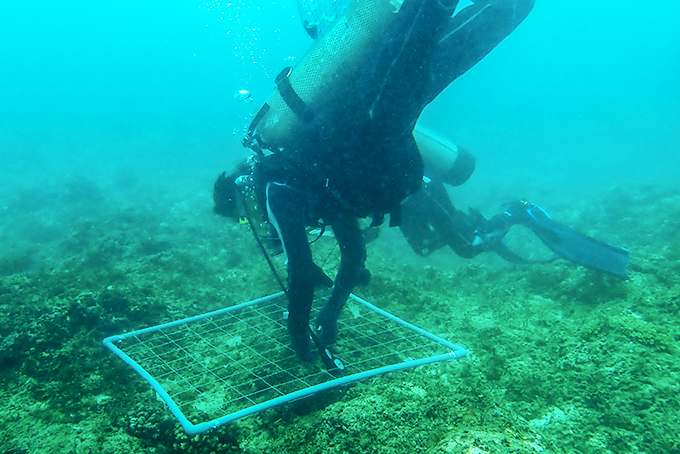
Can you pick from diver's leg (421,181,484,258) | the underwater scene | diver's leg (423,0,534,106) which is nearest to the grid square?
the underwater scene

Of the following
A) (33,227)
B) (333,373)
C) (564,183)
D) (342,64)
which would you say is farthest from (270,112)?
(564,183)

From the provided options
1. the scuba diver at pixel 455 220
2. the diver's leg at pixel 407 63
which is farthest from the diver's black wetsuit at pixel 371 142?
the scuba diver at pixel 455 220

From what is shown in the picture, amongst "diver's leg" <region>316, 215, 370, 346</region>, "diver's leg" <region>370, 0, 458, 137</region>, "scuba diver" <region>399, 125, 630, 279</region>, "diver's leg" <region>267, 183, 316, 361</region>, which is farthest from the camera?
"scuba diver" <region>399, 125, 630, 279</region>

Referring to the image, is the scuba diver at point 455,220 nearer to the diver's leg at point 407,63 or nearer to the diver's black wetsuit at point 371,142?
the diver's black wetsuit at point 371,142

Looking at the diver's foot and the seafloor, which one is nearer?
the seafloor

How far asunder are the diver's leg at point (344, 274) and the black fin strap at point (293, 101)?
1.11m

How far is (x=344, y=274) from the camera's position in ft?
12.1

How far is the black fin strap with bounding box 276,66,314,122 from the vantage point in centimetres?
302

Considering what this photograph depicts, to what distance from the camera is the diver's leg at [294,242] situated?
296 cm

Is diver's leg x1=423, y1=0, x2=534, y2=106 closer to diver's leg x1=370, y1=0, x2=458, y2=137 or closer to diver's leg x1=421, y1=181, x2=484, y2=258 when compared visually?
diver's leg x1=370, y1=0, x2=458, y2=137

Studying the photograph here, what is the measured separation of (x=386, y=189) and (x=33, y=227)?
46.4 ft

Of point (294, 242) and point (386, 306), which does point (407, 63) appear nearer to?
point (294, 242)

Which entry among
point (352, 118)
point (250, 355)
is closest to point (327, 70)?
point (352, 118)

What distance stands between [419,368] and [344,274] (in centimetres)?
120
